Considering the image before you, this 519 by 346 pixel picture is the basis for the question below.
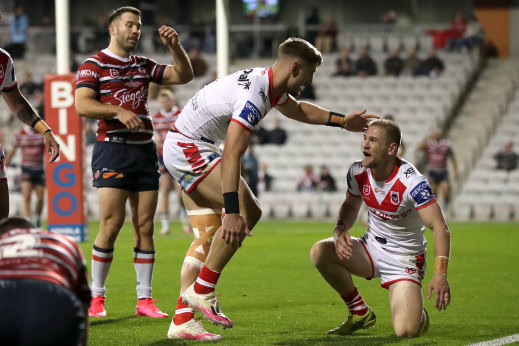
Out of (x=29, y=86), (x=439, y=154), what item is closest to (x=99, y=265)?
(x=439, y=154)

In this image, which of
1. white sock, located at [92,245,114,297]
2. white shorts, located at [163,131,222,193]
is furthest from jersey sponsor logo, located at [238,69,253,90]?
white sock, located at [92,245,114,297]

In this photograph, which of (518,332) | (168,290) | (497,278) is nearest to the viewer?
(518,332)

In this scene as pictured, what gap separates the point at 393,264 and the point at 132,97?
224cm

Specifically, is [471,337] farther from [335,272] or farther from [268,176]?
[268,176]

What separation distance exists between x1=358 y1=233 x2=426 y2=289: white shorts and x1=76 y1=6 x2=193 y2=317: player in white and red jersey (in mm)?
1659

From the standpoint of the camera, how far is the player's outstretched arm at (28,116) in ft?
20.8

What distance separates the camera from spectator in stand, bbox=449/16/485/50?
26547 mm

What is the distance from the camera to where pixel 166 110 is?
14125 mm

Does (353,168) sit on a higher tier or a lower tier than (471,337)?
higher

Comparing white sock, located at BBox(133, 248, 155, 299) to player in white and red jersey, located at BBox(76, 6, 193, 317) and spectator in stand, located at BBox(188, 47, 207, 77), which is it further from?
spectator in stand, located at BBox(188, 47, 207, 77)

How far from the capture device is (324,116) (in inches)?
264

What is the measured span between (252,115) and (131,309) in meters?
2.55

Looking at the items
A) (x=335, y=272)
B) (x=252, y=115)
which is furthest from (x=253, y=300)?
(x=252, y=115)

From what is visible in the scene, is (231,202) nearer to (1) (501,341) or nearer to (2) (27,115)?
(2) (27,115)
